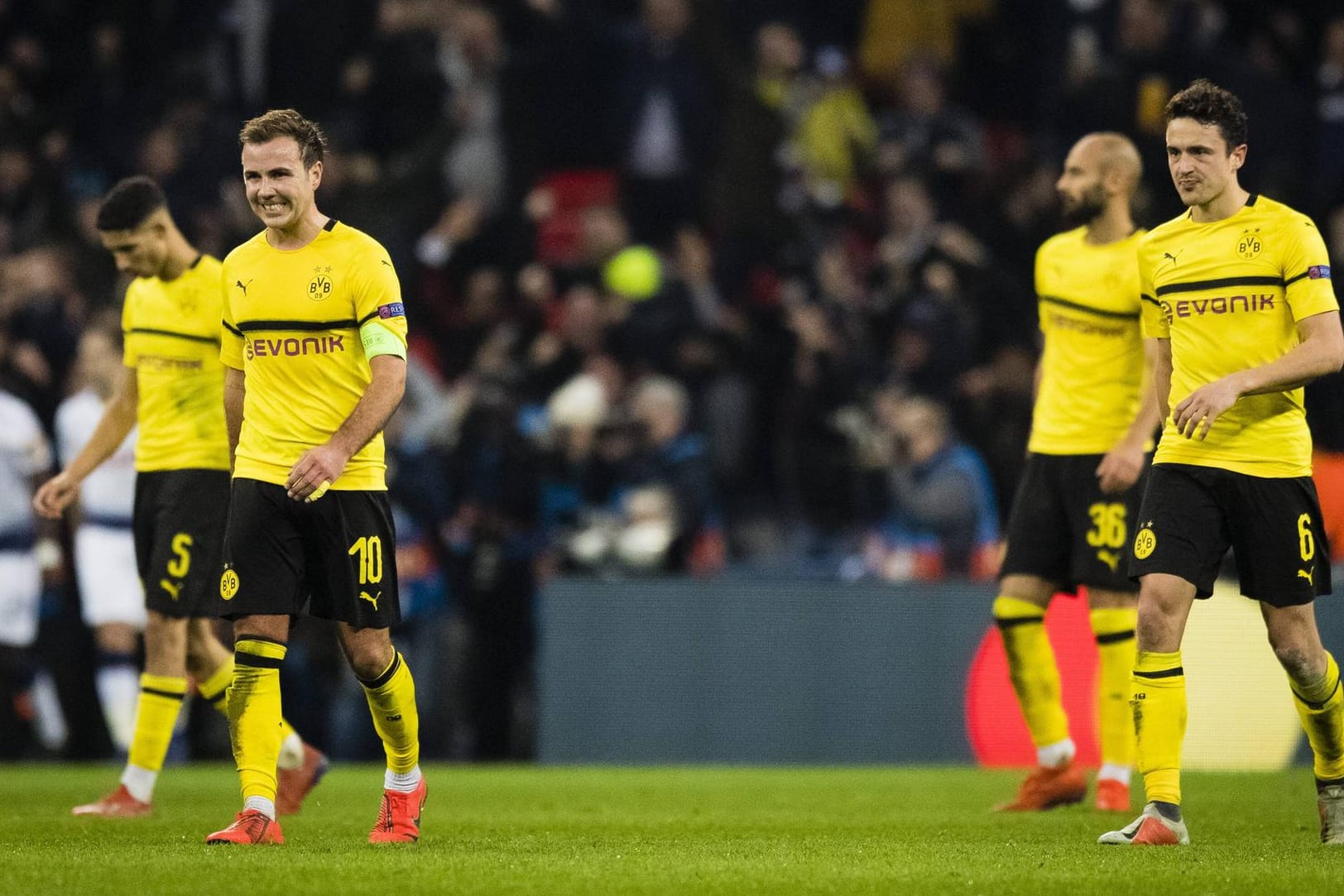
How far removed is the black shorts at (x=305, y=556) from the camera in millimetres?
6652

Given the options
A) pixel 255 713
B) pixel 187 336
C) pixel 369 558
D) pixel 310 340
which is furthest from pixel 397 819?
pixel 187 336

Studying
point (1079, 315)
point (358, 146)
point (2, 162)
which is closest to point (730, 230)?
point (358, 146)

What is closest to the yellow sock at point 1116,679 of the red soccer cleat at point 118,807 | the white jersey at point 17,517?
the red soccer cleat at point 118,807

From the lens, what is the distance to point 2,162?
1515cm

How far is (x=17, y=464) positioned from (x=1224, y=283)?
8824 mm

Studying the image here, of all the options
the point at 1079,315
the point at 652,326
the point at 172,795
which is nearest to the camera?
the point at 1079,315

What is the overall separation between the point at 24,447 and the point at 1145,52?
28.6 feet

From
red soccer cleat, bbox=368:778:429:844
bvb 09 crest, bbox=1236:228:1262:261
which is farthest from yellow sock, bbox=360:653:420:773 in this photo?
bvb 09 crest, bbox=1236:228:1262:261

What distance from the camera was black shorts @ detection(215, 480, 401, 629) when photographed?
21.8 ft

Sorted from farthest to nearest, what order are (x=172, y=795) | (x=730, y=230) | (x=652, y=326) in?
(x=730, y=230), (x=652, y=326), (x=172, y=795)

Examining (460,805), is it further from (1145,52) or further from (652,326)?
(1145,52)

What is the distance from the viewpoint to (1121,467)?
8.34 meters

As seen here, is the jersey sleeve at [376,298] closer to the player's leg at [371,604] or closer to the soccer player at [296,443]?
the soccer player at [296,443]

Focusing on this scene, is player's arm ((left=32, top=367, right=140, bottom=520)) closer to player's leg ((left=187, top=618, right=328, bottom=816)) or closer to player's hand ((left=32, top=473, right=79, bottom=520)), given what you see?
player's hand ((left=32, top=473, right=79, bottom=520))
